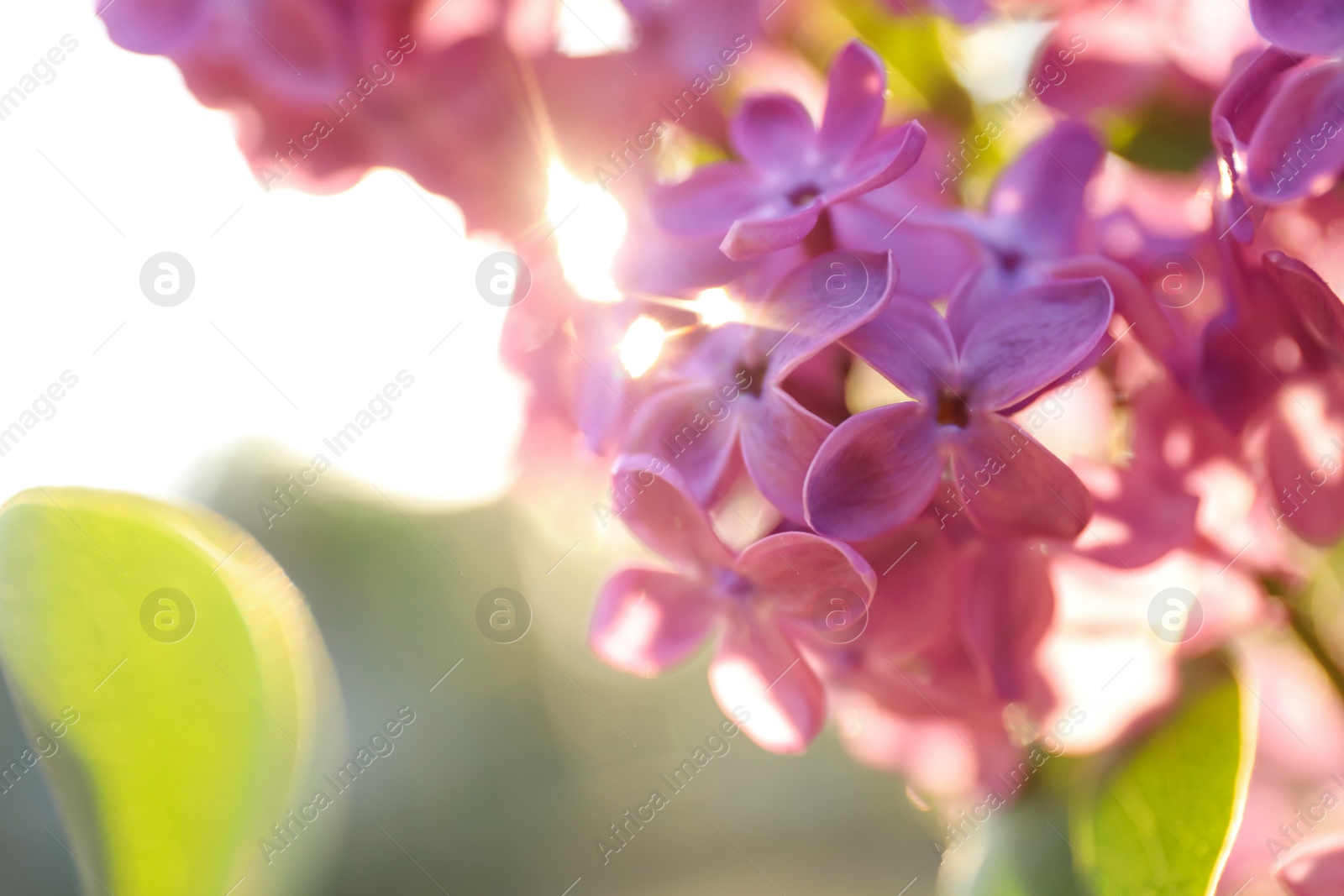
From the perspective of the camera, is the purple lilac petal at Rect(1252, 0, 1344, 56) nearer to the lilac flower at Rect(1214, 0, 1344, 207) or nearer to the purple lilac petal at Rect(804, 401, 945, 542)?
the lilac flower at Rect(1214, 0, 1344, 207)

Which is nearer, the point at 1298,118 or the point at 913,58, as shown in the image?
the point at 1298,118

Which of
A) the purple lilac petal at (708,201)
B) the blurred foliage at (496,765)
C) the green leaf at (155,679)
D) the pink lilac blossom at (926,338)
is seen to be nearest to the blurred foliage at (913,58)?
the pink lilac blossom at (926,338)

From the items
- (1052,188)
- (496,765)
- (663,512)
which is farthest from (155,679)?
(496,765)

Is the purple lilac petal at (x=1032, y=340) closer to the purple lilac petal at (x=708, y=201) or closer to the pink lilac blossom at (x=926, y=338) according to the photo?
the pink lilac blossom at (x=926, y=338)

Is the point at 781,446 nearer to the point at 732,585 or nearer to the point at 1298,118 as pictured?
the point at 732,585

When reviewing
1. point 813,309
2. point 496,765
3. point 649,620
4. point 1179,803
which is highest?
point 813,309

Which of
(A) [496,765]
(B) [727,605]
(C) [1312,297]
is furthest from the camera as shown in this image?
(A) [496,765]
